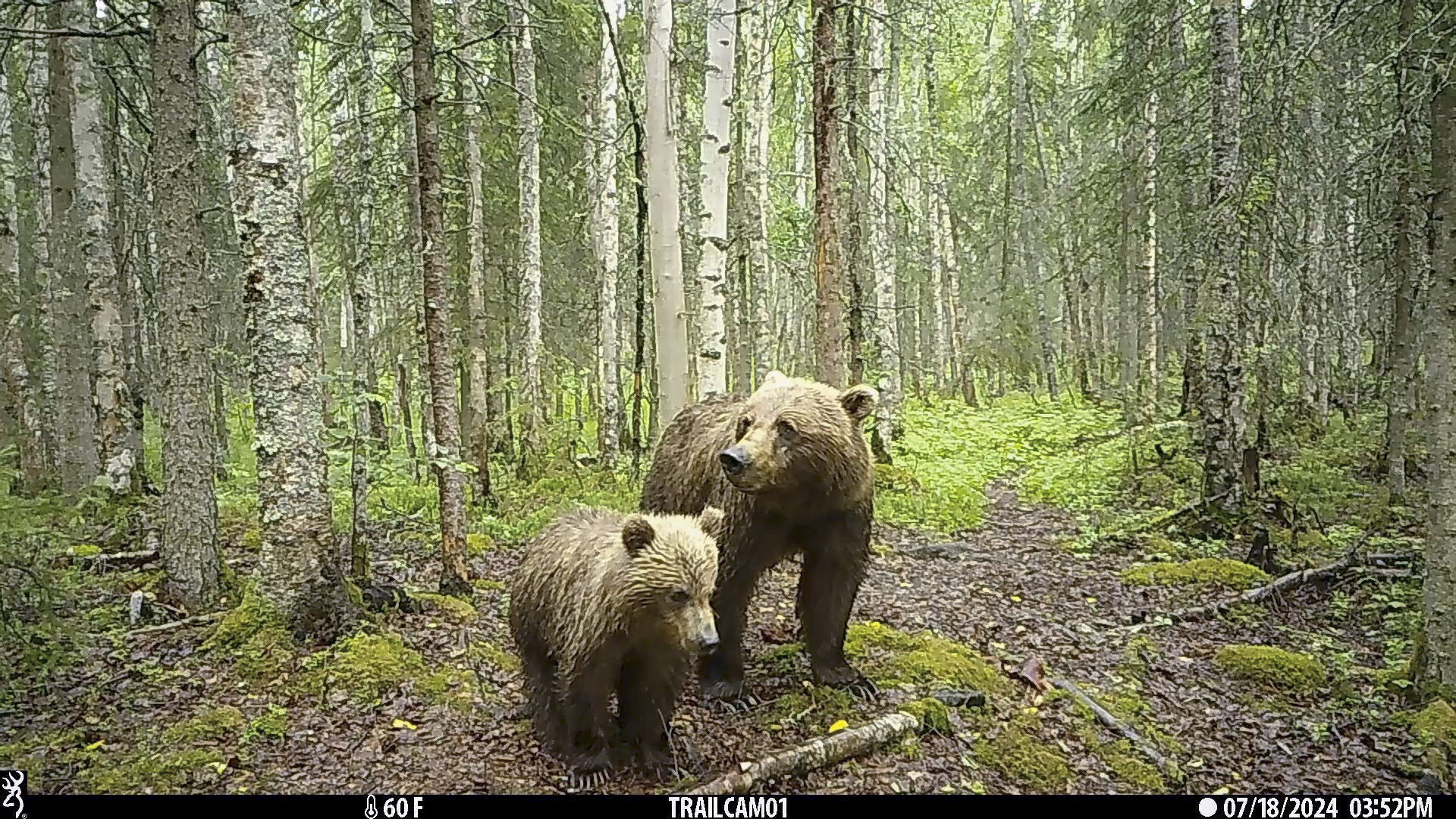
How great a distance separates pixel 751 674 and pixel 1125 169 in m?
10.7

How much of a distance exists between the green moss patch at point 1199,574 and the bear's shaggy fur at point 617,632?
5853mm

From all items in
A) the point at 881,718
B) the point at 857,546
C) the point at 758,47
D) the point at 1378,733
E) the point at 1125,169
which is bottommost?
the point at 1378,733

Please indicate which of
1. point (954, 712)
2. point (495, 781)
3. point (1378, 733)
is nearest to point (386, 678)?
point (495, 781)

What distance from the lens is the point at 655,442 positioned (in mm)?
12242

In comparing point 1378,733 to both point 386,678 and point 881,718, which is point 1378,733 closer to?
point 881,718

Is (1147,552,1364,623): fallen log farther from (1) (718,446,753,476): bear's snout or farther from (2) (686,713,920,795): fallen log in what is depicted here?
(1) (718,446,753,476): bear's snout

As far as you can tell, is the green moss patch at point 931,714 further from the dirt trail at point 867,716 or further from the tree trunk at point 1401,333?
the tree trunk at point 1401,333

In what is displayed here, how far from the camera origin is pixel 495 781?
4.55 metres

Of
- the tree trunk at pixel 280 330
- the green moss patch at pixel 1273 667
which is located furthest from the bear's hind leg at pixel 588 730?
the green moss patch at pixel 1273 667

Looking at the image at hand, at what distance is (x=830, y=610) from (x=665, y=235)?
16.3ft

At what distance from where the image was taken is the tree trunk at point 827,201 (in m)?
8.87
